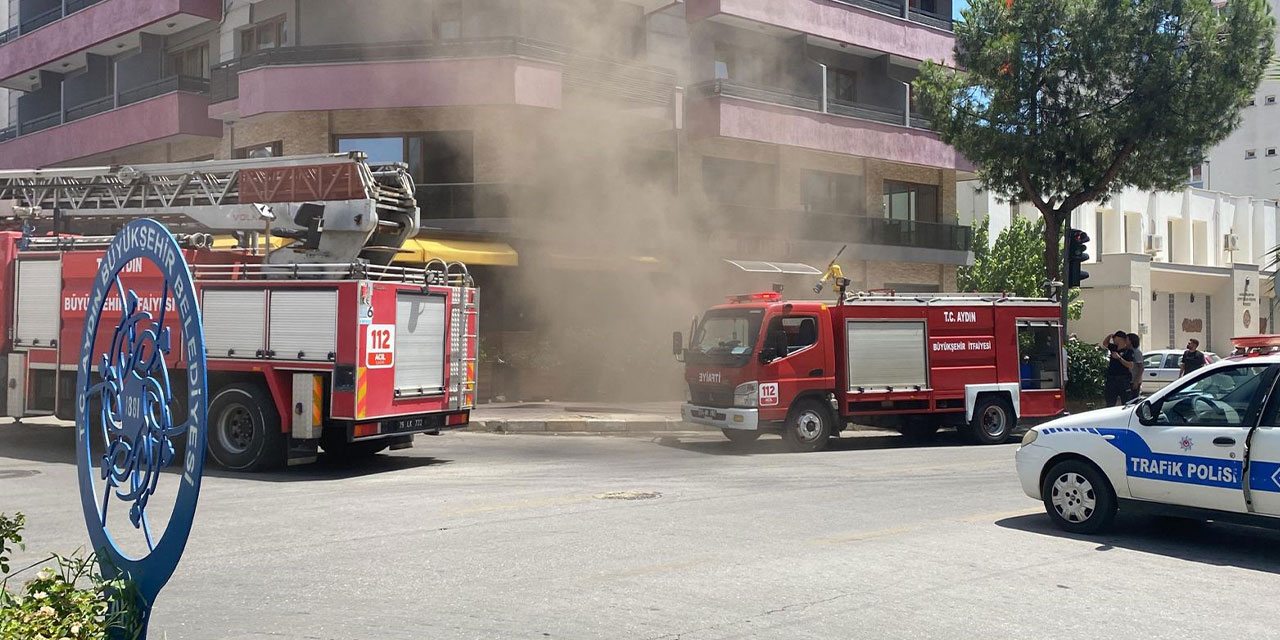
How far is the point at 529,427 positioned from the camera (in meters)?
16.0

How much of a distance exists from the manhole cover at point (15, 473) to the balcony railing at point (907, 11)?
70.0 feet

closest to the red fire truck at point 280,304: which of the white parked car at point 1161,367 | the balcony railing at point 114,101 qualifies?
the balcony railing at point 114,101

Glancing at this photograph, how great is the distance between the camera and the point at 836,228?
26328mm

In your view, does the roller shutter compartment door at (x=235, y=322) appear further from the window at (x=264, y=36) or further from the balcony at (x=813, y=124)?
the balcony at (x=813, y=124)

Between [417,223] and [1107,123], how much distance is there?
12.8m

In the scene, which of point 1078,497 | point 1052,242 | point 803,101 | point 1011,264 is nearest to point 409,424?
point 1078,497

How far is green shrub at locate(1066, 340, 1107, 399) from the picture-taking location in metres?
19.8

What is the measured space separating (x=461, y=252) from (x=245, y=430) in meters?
9.29

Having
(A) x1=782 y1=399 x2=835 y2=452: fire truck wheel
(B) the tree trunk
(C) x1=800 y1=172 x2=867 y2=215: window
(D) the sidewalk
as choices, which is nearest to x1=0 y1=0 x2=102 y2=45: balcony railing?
(D) the sidewalk

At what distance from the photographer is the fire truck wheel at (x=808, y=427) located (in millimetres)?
13711

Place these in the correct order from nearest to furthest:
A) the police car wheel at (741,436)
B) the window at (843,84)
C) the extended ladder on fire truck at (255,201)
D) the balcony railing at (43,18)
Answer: the extended ladder on fire truck at (255,201)
the police car wheel at (741,436)
the balcony railing at (43,18)
the window at (843,84)

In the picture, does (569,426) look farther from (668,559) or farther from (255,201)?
(668,559)

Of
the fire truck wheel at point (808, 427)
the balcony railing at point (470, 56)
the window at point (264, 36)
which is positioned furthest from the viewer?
the window at point (264, 36)

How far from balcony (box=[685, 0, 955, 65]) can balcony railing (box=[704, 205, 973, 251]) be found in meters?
4.26
